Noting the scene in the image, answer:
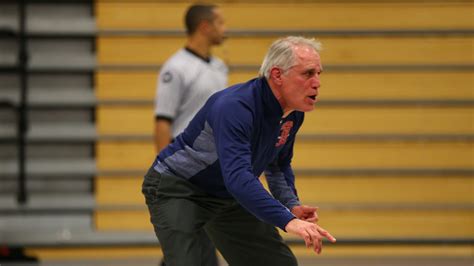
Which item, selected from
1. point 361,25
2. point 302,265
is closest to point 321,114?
point 361,25

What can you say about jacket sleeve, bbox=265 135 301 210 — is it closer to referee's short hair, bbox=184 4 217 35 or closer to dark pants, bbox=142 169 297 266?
dark pants, bbox=142 169 297 266

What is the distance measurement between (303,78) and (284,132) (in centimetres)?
27

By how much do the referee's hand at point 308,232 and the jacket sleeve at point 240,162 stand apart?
3 centimetres

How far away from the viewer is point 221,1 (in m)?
6.60

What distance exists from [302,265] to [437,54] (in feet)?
5.98

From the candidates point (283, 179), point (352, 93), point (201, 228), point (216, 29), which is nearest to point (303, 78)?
point (283, 179)

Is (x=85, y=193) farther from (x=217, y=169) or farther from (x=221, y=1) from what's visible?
(x=217, y=169)

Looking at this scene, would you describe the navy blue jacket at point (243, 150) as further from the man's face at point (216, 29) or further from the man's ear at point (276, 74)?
the man's face at point (216, 29)

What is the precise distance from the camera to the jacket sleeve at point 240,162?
9.51 feet

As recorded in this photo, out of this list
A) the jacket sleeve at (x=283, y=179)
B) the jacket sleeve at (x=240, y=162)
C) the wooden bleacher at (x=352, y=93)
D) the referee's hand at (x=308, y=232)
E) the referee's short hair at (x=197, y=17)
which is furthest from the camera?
the wooden bleacher at (x=352, y=93)

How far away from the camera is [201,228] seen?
131 inches

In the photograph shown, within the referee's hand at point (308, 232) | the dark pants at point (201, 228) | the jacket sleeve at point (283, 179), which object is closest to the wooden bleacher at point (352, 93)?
the jacket sleeve at point (283, 179)

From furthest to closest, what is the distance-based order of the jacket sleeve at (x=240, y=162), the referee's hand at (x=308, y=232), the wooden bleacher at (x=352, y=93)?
the wooden bleacher at (x=352, y=93) < the jacket sleeve at (x=240, y=162) < the referee's hand at (x=308, y=232)

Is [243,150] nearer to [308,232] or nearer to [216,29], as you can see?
[308,232]
